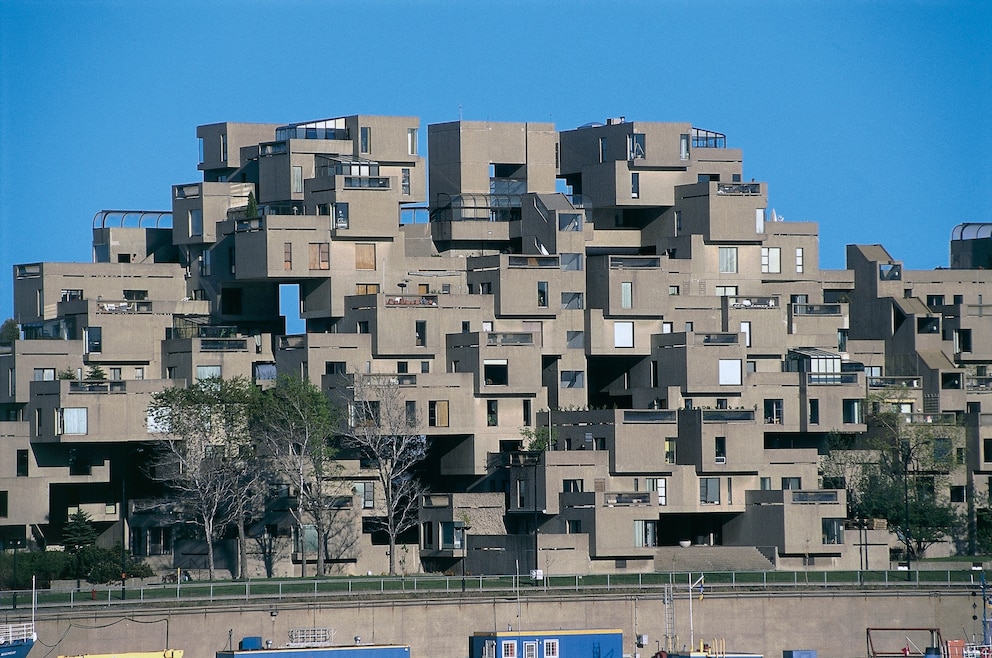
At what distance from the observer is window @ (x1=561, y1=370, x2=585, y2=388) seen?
129m

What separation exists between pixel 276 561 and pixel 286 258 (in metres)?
16.4

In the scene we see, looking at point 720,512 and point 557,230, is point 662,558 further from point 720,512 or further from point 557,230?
point 557,230

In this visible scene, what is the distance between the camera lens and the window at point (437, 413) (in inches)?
4830

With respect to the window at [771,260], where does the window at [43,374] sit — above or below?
below

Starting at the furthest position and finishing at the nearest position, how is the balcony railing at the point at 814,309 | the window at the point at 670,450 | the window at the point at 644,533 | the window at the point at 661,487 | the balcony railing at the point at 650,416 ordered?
the balcony railing at the point at 814,309, the window at the point at 670,450, the window at the point at 661,487, the balcony railing at the point at 650,416, the window at the point at 644,533

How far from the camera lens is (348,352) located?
124 metres

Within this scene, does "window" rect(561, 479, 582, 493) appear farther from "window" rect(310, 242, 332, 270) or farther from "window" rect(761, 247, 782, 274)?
"window" rect(761, 247, 782, 274)

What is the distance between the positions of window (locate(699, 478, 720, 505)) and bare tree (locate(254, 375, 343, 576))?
19194 millimetres

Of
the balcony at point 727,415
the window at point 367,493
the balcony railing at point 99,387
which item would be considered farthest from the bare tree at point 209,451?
the balcony at point 727,415

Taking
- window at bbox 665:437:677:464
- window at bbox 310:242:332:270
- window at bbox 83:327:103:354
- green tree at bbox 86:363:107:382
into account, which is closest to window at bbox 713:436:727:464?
window at bbox 665:437:677:464

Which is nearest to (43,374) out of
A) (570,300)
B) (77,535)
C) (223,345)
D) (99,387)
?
(99,387)

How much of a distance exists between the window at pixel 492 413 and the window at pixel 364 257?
10.2m

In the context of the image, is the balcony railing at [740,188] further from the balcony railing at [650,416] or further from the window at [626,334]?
the balcony railing at [650,416]

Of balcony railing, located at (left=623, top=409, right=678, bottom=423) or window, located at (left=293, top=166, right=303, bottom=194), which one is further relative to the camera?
window, located at (left=293, top=166, right=303, bottom=194)
